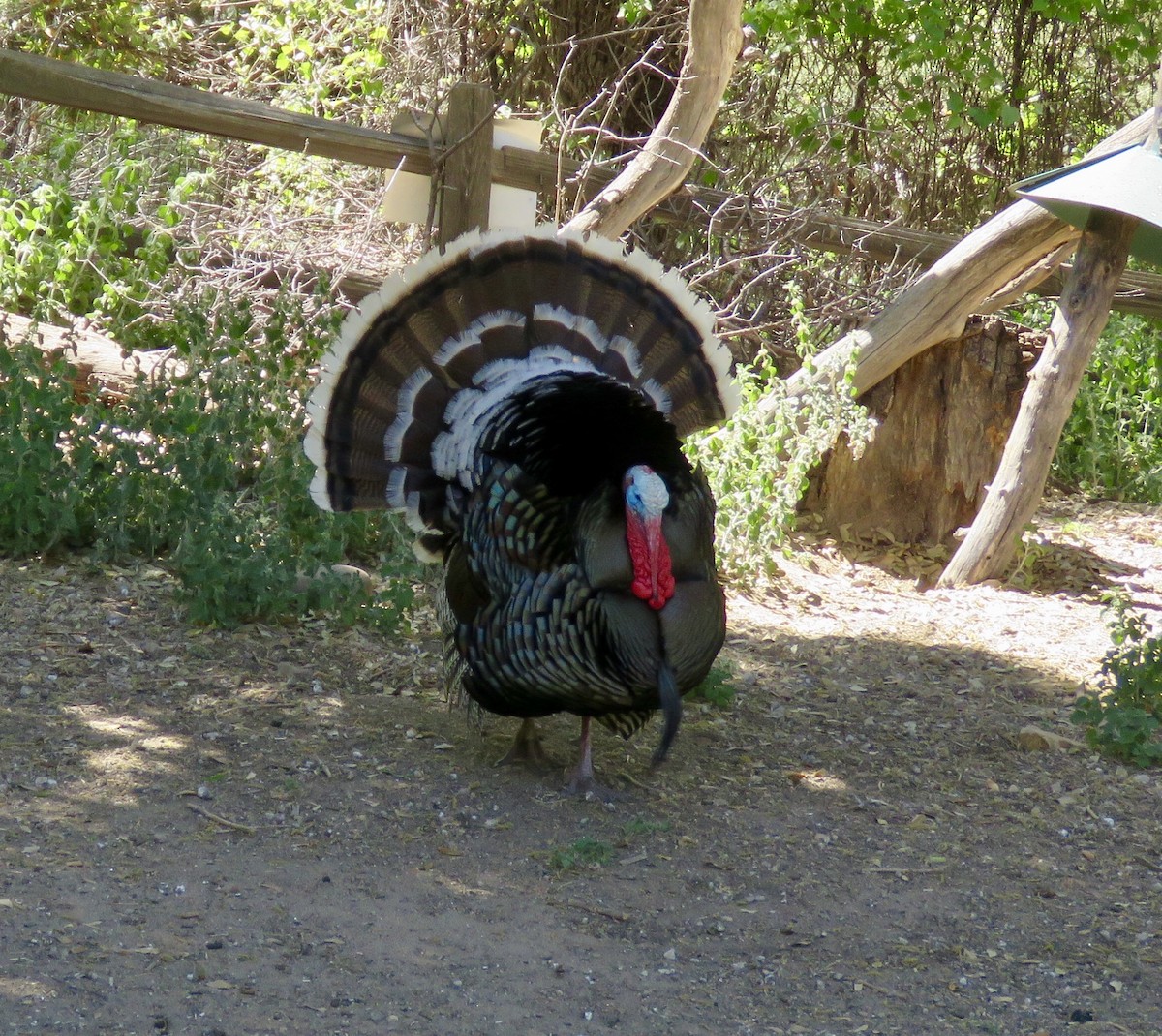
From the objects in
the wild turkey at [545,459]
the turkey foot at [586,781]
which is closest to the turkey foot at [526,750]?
the wild turkey at [545,459]

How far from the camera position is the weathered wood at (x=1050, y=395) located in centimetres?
627

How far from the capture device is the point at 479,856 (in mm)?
3768

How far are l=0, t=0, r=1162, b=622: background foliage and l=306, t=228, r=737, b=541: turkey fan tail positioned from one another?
2.46ft

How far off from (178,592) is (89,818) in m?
1.51

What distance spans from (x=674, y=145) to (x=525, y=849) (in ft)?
13.6

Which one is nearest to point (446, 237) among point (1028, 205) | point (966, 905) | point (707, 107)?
point (707, 107)

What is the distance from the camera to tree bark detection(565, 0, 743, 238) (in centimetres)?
671

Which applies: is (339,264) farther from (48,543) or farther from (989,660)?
(989,660)

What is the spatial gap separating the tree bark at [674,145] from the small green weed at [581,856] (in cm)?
369

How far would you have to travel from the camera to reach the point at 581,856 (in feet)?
12.4

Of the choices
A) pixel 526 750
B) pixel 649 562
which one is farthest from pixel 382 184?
pixel 649 562

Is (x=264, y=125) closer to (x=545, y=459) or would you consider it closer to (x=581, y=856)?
(x=545, y=459)

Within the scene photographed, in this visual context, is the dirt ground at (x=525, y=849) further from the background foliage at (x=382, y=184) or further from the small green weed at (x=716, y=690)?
the background foliage at (x=382, y=184)

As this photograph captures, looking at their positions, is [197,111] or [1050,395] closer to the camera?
[197,111]
